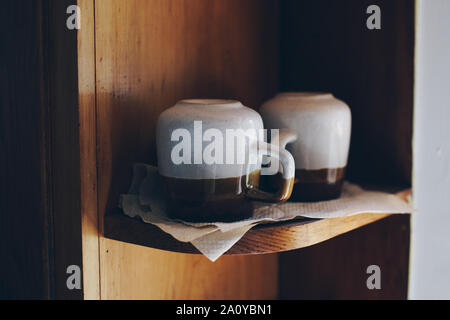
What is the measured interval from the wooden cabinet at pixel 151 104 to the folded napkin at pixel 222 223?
0.02 meters

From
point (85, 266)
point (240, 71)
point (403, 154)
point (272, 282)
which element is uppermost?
point (240, 71)

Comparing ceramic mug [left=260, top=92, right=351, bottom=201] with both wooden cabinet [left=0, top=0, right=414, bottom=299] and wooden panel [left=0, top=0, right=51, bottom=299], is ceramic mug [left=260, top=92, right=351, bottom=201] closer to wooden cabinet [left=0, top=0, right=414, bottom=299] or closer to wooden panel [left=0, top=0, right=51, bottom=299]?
wooden cabinet [left=0, top=0, right=414, bottom=299]

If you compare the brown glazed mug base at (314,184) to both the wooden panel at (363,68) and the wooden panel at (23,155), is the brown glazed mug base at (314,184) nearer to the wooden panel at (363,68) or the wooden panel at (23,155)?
the wooden panel at (363,68)

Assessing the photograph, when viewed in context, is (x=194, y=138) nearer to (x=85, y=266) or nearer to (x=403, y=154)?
(x=85, y=266)

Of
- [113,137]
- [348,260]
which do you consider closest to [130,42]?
[113,137]

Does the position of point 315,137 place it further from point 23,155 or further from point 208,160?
point 23,155

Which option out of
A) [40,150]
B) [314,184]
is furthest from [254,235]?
[40,150]

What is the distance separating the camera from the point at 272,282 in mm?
945

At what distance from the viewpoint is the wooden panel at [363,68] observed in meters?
0.75

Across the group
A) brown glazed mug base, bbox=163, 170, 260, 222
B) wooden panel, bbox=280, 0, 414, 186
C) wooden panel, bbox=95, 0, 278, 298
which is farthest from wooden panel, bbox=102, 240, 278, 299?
wooden panel, bbox=280, 0, 414, 186

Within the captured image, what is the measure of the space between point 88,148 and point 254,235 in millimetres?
209

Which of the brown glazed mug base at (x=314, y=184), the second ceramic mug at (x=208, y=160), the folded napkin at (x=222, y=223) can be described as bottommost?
the folded napkin at (x=222, y=223)

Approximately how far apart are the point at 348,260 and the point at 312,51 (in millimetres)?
331

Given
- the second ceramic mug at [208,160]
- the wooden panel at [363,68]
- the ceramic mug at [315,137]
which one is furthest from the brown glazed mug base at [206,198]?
the wooden panel at [363,68]
